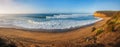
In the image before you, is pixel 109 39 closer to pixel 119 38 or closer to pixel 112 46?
pixel 119 38

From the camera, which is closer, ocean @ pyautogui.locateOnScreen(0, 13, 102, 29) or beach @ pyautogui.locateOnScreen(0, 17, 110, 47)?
beach @ pyautogui.locateOnScreen(0, 17, 110, 47)

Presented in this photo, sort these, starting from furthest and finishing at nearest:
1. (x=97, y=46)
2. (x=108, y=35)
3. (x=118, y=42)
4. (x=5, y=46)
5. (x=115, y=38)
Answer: (x=108, y=35)
(x=115, y=38)
(x=118, y=42)
(x=97, y=46)
(x=5, y=46)

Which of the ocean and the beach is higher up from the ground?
the beach

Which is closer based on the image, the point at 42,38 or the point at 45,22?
the point at 42,38

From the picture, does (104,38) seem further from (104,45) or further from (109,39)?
(104,45)

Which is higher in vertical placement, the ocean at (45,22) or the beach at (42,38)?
the beach at (42,38)

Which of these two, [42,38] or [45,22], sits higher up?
[42,38]

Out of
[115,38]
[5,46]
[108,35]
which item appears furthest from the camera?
[108,35]

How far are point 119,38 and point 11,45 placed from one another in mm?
5860

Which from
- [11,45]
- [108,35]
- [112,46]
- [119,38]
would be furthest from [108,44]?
[11,45]

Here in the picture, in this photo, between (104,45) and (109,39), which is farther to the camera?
(109,39)

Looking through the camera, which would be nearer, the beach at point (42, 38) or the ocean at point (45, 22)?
the beach at point (42, 38)

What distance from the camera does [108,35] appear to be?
13383mm

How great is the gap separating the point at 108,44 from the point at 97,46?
89 centimetres
